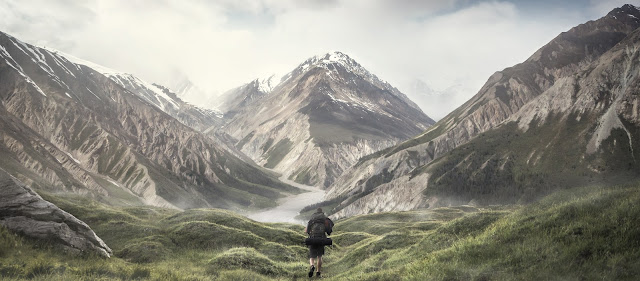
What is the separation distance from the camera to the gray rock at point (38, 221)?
2034 centimetres

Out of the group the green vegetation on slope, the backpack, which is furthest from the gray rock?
the green vegetation on slope

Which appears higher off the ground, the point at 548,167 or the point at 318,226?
the point at 548,167

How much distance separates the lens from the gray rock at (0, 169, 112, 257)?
20.3 meters

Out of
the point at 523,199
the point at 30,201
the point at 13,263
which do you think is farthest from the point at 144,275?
the point at 523,199

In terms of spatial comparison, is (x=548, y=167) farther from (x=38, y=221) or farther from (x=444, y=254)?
(x=38, y=221)

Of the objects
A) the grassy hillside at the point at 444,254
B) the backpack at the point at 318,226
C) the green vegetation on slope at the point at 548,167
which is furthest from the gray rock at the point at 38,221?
the green vegetation on slope at the point at 548,167

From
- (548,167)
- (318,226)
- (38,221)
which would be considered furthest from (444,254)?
(548,167)

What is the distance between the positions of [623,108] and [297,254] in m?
190

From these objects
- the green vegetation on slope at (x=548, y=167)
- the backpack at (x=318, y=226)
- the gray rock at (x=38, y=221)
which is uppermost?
the green vegetation on slope at (x=548, y=167)

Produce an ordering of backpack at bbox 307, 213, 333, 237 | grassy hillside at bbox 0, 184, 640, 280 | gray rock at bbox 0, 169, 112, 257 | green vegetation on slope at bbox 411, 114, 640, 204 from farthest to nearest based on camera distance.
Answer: green vegetation on slope at bbox 411, 114, 640, 204, backpack at bbox 307, 213, 333, 237, gray rock at bbox 0, 169, 112, 257, grassy hillside at bbox 0, 184, 640, 280

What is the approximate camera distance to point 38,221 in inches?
827

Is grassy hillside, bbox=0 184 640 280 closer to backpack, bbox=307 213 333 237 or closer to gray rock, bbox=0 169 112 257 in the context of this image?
gray rock, bbox=0 169 112 257

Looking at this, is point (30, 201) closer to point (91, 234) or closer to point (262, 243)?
point (91, 234)

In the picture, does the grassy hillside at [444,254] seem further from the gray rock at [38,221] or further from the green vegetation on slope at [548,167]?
the green vegetation on slope at [548,167]
